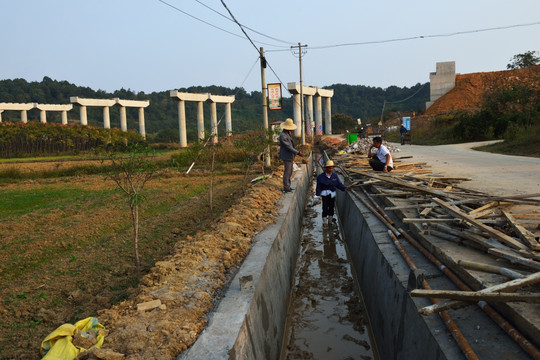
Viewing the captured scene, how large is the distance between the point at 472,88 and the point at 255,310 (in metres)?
52.9

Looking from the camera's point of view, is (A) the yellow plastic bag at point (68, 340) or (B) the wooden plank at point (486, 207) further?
(B) the wooden plank at point (486, 207)

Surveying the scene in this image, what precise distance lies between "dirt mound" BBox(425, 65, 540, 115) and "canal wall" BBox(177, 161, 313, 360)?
4304 centimetres

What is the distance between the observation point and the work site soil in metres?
3.67

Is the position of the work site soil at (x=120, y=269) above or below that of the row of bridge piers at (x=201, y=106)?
below

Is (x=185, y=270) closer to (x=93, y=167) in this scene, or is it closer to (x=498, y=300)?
(x=498, y=300)

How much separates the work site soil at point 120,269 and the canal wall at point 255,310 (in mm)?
156

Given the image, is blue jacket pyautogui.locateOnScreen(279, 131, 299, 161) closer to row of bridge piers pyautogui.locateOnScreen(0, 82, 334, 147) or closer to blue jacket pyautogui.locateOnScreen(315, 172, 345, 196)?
blue jacket pyautogui.locateOnScreen(315, 172, 345, 196)

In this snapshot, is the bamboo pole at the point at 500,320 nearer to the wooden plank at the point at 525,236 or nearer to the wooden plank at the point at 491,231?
the wooden plank at the point at 491,231

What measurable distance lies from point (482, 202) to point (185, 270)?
13.7 ft

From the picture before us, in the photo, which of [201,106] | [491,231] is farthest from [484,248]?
[201,106]

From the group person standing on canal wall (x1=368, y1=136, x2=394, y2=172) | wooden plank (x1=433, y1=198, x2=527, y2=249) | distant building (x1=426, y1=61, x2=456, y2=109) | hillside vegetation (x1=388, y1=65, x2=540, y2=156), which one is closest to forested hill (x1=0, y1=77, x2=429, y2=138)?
distant building (x1=426, y1=61, x2=456, y2=109)

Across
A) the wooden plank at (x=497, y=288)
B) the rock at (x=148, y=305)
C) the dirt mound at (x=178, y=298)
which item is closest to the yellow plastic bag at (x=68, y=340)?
the dirt mound at (x=178, y=298)

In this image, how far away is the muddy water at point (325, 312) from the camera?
520 cm

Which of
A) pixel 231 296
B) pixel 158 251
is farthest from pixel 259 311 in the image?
pixel 158 251
